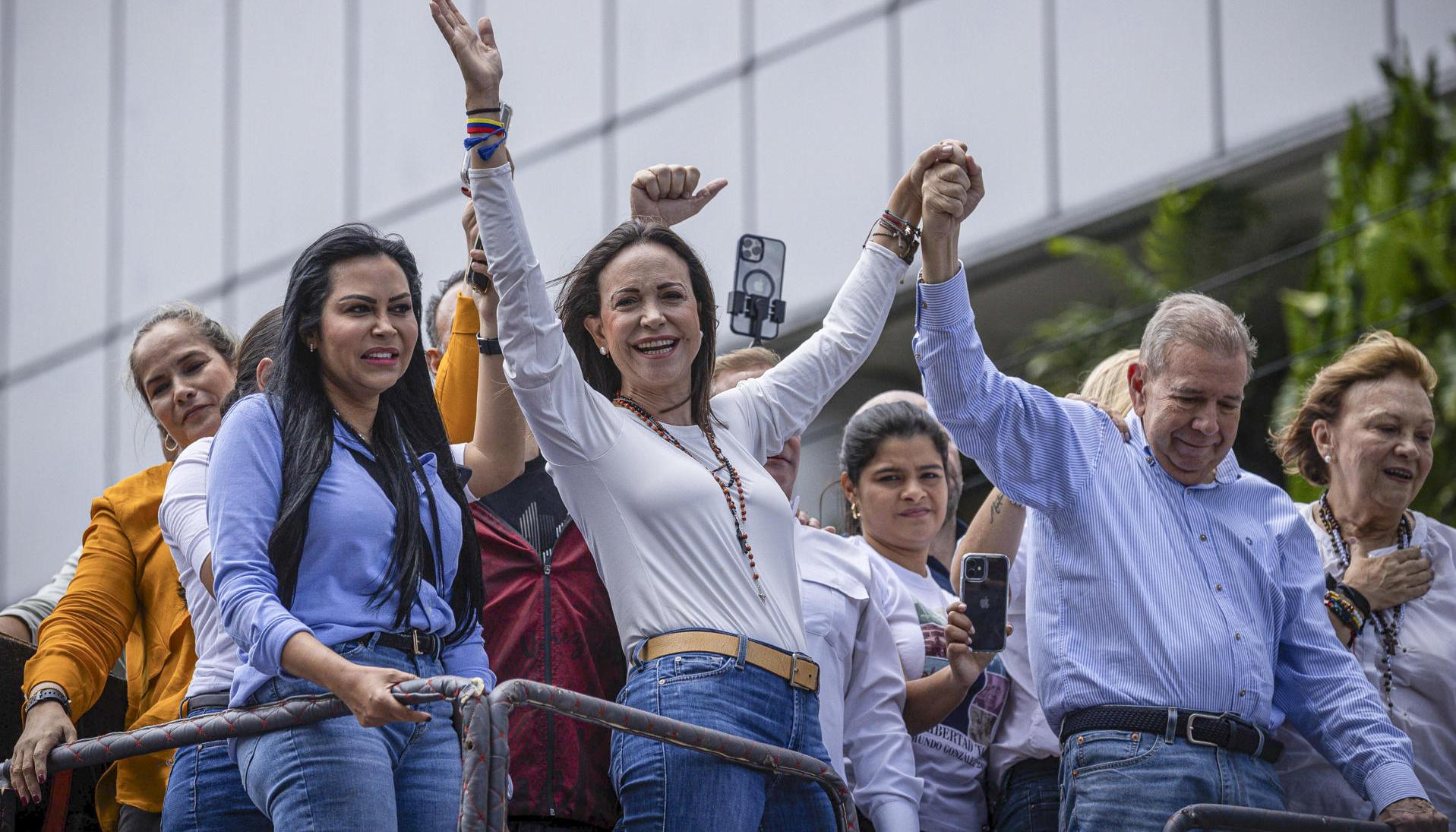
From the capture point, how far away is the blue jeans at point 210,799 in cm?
332

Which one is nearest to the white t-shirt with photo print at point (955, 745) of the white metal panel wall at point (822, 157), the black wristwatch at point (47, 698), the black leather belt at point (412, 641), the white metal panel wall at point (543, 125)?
the black leather belt at point (412, 641)

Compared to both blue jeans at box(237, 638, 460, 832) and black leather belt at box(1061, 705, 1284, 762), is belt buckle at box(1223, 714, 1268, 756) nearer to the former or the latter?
black leather belt at box(1061, 705, 1284, 762)

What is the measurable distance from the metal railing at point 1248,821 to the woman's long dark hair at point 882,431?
57.1 inches

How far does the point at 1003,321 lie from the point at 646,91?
2920 millimetres

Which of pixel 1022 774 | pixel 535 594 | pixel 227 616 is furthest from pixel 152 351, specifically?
pixel 1022 774

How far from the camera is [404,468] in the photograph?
142 inches

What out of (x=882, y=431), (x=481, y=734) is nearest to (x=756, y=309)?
(x=882, y=431)

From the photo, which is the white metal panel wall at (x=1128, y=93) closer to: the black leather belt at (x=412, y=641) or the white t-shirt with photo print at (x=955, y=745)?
the white t-shirt with photo print at (x=955, y=745)

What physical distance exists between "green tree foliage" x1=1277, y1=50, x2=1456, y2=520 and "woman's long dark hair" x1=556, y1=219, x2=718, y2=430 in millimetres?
6443

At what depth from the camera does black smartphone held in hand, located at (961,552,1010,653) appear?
13.6ft

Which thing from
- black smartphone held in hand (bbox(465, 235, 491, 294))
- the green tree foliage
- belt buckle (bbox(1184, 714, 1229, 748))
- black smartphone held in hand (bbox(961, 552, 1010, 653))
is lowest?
belt buckle (bbox(1184, 714, 1229, 748))

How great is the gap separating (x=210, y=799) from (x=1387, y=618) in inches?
121

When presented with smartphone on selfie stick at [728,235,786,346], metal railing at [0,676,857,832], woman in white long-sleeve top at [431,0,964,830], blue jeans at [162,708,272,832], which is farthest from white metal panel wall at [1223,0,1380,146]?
blue jeans at [162,708,272,832]

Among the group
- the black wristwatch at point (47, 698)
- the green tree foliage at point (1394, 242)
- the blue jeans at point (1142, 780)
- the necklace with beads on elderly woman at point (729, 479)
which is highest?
the green tree foliage at point (1394, 242)
